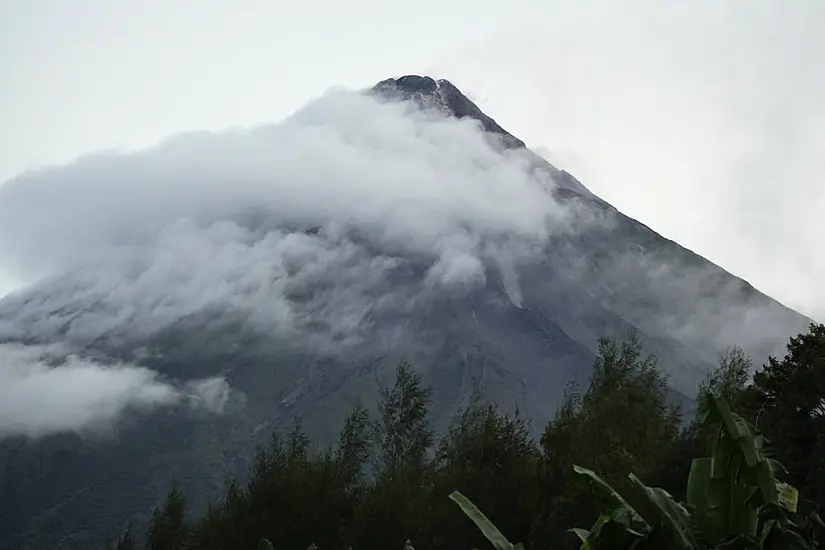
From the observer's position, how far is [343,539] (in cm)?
4625

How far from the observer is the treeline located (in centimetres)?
3356

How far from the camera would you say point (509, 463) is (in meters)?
42.5

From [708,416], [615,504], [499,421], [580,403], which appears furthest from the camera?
[580,403]

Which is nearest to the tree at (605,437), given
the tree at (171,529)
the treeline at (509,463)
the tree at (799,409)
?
the treeline at (509,463)

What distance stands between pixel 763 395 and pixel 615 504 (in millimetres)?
31413

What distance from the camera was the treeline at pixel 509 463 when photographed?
33.6 metres

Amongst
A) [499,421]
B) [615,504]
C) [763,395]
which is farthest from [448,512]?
[615,504]

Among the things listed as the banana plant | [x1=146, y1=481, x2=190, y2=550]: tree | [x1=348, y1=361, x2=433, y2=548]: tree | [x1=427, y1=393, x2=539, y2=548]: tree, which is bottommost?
[x1=146, y1=481, x2=190, y2=550]: tree

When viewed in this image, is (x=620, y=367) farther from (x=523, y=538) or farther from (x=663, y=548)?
(x=663, y=548)

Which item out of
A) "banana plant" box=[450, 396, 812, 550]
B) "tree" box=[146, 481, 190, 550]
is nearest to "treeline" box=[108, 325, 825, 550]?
"tree" box=[146, 481, 190, 550]

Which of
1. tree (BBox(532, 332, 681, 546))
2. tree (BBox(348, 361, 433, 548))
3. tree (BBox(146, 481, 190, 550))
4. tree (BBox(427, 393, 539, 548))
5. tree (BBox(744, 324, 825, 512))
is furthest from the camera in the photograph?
tree (BBox(146, 481, 190, 550))

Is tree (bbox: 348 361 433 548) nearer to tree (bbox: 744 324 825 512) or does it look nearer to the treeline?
the treeline

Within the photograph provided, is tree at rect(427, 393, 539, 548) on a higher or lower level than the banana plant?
lower

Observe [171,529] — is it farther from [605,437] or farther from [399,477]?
[605,437]
